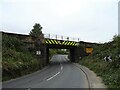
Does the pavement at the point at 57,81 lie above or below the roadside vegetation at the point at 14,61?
below

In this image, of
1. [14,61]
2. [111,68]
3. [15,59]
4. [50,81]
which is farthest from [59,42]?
[50,81]

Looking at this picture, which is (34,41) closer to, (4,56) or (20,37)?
(20,37)

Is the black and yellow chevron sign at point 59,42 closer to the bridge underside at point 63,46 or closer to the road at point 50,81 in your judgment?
the bridge underside at point 63,46

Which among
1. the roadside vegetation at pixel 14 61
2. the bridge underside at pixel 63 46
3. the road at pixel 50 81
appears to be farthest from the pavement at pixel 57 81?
the bridge underside at pixel 63 46

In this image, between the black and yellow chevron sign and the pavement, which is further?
the black and yellow chevron sign

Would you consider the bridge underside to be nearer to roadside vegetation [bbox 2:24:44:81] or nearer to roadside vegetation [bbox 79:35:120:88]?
roadside vegetation [bbox 2:24:44:81]

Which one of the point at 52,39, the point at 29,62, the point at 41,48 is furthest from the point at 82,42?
the point at 29,62

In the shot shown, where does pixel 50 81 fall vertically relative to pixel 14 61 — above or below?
below

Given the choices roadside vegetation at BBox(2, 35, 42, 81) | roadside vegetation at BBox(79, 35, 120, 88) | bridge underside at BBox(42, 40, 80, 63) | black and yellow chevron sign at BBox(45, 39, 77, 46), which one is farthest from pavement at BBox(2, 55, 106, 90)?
bridge underside at BBox(42, 40, 80, 63)

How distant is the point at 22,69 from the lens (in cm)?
2783

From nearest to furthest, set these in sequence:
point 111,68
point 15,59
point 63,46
A: 1. point 111,68
2. point 15,59
3. point 63,46

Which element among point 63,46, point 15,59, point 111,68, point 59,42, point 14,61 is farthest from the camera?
point 63,46

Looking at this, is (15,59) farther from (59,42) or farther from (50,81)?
(59,42)

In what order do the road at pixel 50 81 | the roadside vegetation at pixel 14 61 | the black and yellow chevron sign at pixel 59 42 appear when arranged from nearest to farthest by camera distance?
the road at pixel 50 81, the roadside vegetation at pixel 14 61, the black and yellow chevron sign at pixel 59 42
